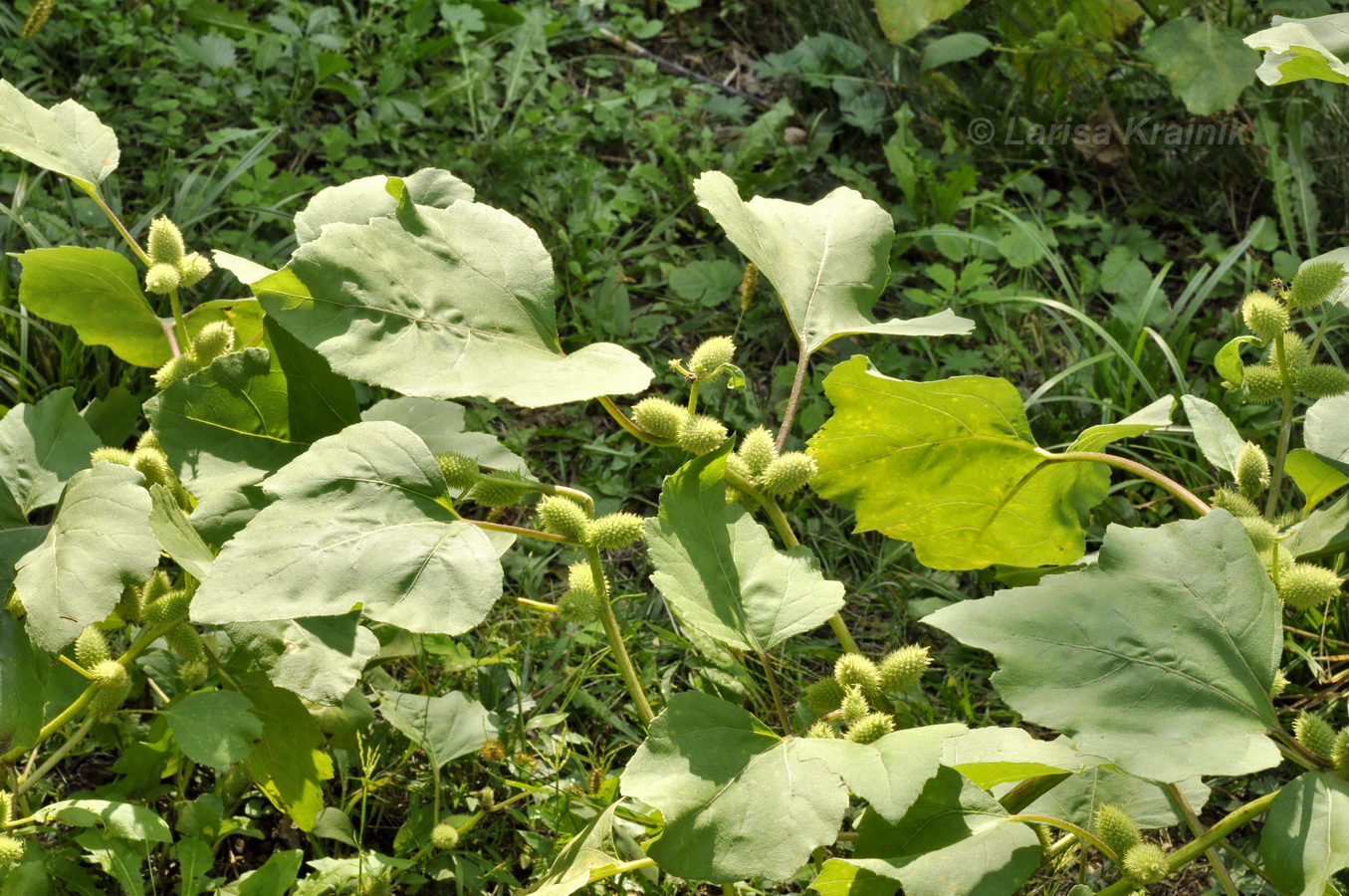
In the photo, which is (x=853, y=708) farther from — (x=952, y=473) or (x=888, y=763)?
(x=952, y=473)

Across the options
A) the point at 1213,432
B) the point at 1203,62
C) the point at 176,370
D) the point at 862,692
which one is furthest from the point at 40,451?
the point at 1203,62

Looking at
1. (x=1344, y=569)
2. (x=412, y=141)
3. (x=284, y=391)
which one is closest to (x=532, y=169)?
(x=412, y=141)

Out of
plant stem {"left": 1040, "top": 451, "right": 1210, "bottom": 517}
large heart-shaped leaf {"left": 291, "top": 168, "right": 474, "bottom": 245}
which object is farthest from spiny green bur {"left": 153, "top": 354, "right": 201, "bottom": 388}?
plant stem {"left": 1040, "top": 451, "right": 1210, "bottom": 517}

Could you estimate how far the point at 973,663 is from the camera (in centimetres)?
229

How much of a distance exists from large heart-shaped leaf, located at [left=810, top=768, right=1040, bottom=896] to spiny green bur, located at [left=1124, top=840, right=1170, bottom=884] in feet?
0.35

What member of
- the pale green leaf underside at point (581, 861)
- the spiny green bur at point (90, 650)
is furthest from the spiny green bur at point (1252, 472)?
the spiny green bur at point (90, 650)

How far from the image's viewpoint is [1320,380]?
1.59 meters

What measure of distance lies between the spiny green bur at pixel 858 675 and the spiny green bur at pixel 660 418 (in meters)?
0.39

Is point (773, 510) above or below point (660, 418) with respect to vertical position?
below

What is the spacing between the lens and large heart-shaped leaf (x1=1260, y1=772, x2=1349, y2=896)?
1.16 metres

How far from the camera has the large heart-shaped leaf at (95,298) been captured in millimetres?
1786

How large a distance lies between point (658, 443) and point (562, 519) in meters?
0.17

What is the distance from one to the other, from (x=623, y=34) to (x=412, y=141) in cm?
96

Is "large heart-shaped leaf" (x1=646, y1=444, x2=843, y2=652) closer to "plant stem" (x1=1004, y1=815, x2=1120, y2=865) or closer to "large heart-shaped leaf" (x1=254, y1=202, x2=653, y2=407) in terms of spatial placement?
"large heart-shaped leaf" (x1=254, y1=202, x2=653, y2=407)
